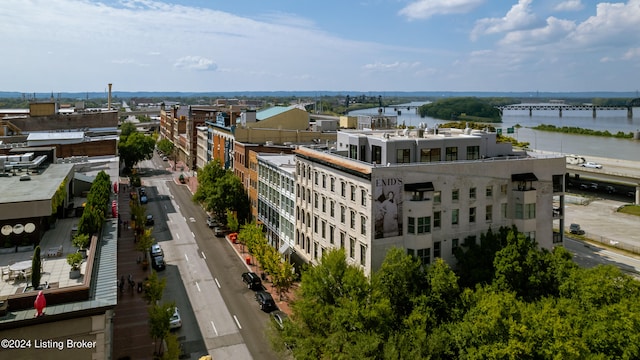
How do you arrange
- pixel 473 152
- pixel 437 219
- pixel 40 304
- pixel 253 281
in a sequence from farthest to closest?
pixel 253 281 < pixel 473 152 < pixel 437 219 < pixel 40 304

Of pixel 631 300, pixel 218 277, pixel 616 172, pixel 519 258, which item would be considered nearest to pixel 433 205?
pixel 519 258

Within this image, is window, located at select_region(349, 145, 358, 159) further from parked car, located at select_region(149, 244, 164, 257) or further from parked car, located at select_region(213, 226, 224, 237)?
parked car, located at select_region(213, 226, 224, 237)

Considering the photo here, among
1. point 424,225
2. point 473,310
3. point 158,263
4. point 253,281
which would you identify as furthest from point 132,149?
point 473,310

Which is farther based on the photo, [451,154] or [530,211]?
[451,154]

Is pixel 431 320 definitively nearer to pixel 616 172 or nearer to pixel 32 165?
pixel 32 165

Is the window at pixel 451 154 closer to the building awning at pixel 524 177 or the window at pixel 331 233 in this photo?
the building awning at pixel 524 177

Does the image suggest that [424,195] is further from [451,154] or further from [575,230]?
[575,230]
